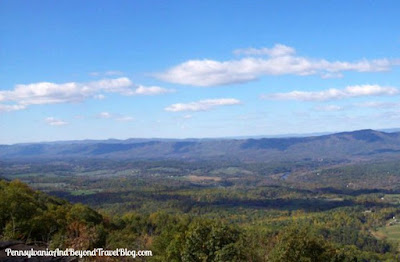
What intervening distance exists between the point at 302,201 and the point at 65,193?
97.1 metres

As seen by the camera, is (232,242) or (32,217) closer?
(232,242)

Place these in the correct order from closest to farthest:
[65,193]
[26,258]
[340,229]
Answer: [26,258] → [340,229] → [65,193]

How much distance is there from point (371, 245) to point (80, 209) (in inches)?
2772

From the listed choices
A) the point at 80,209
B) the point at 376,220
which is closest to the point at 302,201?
the point at 376,220

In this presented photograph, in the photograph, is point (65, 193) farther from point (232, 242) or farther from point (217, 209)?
point (232, 242)

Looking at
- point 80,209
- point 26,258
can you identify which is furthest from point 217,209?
point 26,258

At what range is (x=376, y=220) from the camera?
12038 cm

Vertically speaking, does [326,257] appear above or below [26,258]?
below

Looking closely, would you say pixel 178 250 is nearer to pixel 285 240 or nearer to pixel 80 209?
pixel 285 240

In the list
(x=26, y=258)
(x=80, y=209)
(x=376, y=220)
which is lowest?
(x=376, y=220)

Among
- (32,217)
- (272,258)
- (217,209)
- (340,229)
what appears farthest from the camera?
(217,209)

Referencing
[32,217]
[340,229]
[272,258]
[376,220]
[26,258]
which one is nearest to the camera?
[26,258]

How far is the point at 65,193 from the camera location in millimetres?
155125

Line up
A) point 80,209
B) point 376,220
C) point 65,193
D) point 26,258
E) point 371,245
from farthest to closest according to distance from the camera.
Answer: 1. point 65,193
2. point 376,220
3. point 371,245
4. point 80,209
5. point 26,258
